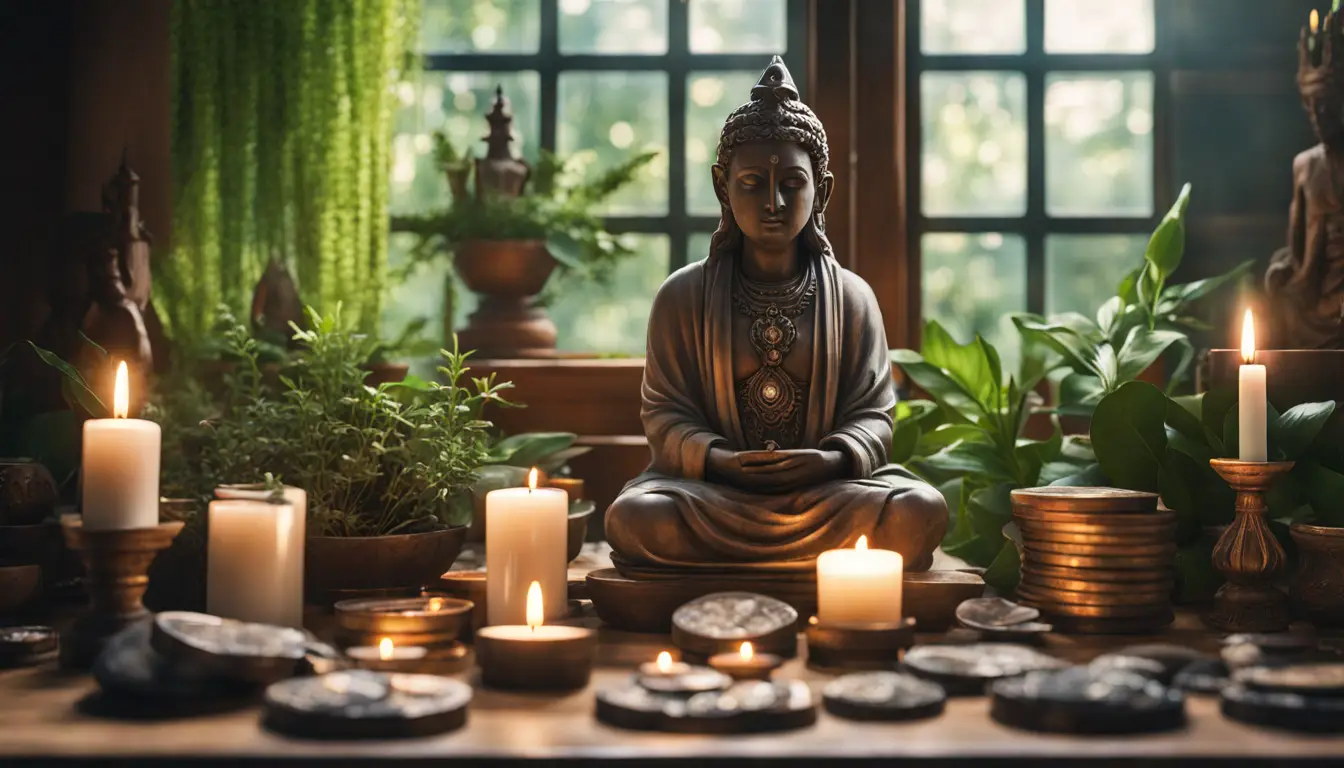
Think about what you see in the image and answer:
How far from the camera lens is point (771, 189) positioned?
2.19 metres

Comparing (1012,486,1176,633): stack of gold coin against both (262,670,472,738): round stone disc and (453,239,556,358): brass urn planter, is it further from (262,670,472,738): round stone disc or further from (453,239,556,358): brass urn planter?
(453,239,556,358): brass urn planter

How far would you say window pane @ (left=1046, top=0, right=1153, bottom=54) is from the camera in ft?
11.3

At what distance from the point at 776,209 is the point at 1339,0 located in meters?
1.33

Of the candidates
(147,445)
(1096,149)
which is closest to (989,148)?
(1096,149)

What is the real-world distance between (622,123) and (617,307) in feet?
1.79

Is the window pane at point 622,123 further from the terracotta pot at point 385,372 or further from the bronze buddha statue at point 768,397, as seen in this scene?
the bronze buddha statue at point 768,397

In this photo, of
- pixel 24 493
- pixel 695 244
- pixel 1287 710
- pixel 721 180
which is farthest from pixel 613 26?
pixel 1287 710

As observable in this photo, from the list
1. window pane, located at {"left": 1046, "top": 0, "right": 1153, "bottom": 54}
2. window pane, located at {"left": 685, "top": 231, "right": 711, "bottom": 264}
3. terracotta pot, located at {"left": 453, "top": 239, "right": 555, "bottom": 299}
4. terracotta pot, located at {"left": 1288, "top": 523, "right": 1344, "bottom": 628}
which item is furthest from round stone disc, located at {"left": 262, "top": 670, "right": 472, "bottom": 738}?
window pane, located at {"left": 1046, "top": 0, "right": 1153, "bottom": 54}

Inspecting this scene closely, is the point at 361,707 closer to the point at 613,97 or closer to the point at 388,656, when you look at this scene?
the point at 388,656

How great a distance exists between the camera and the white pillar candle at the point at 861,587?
5.83 ft

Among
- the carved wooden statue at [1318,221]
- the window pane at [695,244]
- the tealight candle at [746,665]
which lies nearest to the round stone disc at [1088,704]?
the tealight candle at [746,665]

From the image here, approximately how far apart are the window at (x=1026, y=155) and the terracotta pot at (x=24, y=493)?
2327 millimetres

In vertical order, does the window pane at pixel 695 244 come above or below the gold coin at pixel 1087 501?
above

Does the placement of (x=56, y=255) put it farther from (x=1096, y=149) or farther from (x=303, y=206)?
(x=1096, y=149)
